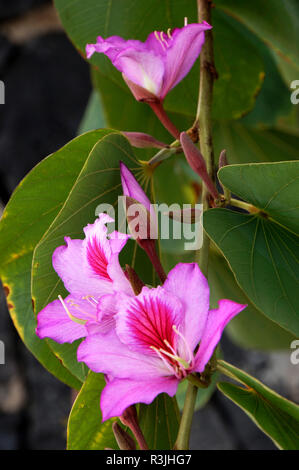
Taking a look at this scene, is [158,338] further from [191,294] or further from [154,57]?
[154,57]

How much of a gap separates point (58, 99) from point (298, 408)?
4.98 feet

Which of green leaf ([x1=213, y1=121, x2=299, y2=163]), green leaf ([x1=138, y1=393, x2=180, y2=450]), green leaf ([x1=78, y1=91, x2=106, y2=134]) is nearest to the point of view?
green leaf ([x1=138, y1=393, x2=180, y2=450])

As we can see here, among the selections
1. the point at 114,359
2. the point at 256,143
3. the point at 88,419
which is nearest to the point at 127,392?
the point at 114,359

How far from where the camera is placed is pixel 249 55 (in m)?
0.71

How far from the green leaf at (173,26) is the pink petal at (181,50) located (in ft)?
0.69

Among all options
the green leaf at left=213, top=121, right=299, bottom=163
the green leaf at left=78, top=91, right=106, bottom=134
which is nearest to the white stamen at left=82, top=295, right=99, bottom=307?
the green leaf at left=213, top=121, right=299, bottom=163

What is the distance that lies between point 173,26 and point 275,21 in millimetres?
103

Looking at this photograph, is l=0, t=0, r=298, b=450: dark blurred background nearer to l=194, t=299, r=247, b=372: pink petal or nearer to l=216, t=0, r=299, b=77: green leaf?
l=216, t=0, r=299, b=77: green leaf

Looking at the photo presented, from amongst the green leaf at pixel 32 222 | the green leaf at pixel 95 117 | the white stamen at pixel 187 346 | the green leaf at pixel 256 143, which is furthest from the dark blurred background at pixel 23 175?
the white stamen at pixel 187 346

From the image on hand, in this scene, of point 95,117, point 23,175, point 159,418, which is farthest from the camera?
point 23,175

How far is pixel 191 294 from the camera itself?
337 millimetres

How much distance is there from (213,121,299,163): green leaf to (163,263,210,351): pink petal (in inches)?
24.4

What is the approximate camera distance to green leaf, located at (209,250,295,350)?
993mm

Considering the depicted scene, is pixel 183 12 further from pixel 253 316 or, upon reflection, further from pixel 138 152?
pixel 253 316
